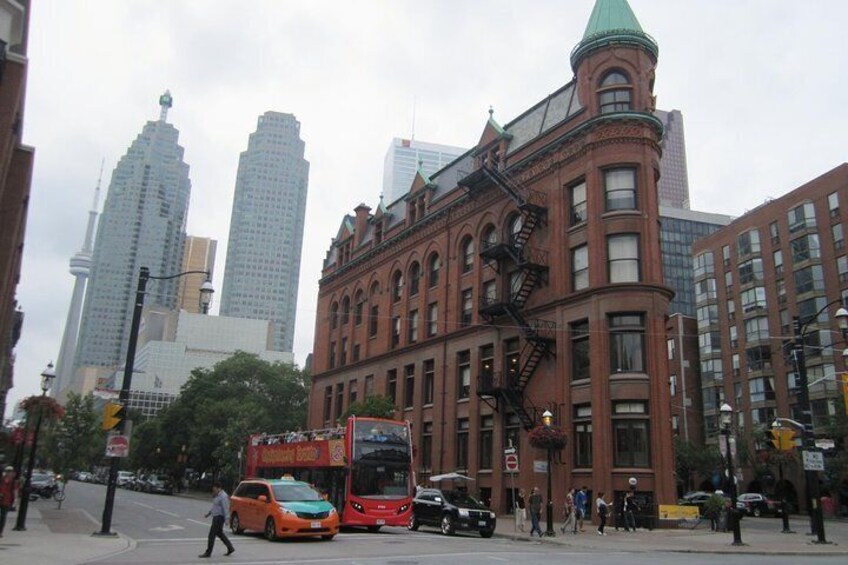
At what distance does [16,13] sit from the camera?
1828 centimetres

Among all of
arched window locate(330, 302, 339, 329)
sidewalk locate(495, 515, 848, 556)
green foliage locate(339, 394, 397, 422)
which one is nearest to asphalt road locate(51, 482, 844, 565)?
sidewalk locate(495, 515, 848, 556)

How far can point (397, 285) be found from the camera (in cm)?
5362

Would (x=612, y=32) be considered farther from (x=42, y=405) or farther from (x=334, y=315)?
(x=334, y=315)

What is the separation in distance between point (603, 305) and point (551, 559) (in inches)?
736

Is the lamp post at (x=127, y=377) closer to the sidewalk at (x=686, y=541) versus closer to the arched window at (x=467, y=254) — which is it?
the sidewalk at (x=686, y=541)

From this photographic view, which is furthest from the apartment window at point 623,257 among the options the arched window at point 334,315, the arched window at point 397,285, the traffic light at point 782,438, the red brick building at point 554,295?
the arched window at point 334,315

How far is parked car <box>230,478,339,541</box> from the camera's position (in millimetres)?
20266

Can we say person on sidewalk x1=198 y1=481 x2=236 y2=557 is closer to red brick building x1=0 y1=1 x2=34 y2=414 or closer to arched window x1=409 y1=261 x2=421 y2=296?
red brick building x1=0 y1=1 x2=34 y2=414

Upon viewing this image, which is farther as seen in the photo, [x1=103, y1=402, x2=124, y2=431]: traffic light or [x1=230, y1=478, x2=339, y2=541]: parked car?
[x1=103, y1=402, x2=124, y2=431]: traffic light

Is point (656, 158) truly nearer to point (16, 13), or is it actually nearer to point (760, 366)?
point (16, 13)

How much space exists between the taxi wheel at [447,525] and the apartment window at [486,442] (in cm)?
1344

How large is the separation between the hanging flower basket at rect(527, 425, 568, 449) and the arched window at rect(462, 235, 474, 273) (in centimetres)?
1707

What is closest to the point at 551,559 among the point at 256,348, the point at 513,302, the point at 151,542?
the point at 151,542

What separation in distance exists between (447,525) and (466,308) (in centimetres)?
2027
